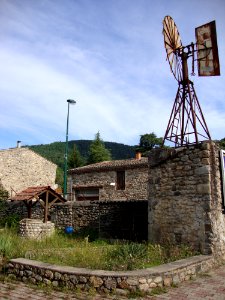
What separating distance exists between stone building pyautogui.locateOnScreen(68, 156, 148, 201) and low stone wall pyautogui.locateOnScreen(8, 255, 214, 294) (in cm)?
1545

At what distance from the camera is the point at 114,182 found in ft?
80.4

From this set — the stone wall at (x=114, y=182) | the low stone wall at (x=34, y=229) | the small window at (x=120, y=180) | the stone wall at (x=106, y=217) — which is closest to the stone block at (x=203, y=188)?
the stone wall at (x=106, y=217)

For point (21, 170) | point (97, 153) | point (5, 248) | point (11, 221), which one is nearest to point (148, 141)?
point (97, 153)

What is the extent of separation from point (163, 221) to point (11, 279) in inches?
190

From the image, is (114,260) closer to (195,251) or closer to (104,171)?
(195,251)

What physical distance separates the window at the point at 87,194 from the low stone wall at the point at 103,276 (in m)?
17.6

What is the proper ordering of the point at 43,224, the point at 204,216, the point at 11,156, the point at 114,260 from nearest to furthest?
the point at 114,260
the point at 204,216
the point at 43,224
the point at 11,156

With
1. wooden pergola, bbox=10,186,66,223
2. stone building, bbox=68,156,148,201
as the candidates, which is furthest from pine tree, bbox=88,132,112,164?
wooden pergola, bbox=10,186,66,223

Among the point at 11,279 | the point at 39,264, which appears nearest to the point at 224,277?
the point at 39,264

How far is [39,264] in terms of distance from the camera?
24.2 feet

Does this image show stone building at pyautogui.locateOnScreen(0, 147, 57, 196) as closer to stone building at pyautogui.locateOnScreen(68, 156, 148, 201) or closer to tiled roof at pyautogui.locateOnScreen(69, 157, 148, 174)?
stone building at pyautogui.locateOnScreen(68, 156, 148, 201)

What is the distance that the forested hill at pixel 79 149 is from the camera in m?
72.5

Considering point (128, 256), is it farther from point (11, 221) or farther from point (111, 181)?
point (111, 181)

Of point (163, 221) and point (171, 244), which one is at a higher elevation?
point (163, 221)
